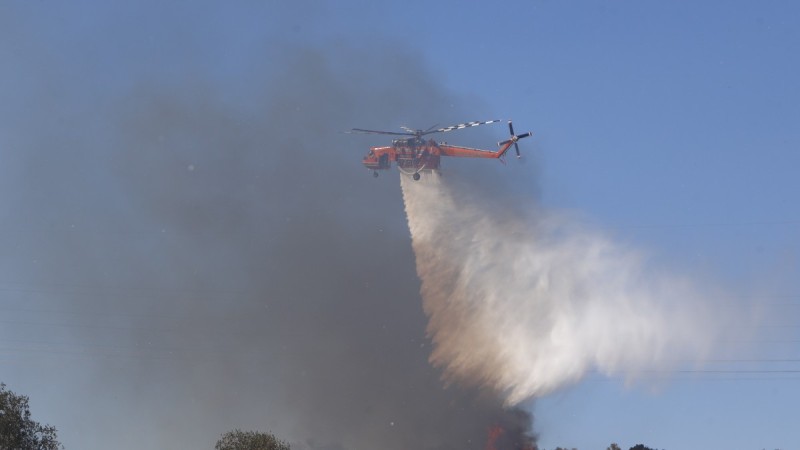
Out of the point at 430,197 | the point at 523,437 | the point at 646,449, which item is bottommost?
the point at 523,437

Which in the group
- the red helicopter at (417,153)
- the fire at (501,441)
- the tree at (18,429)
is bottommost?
the tree at (18,429)

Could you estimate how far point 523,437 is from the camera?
4902 inches

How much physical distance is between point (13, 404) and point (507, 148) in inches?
2328

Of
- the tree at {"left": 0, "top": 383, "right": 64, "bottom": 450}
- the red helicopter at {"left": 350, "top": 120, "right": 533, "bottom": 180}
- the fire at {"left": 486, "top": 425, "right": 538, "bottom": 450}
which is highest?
the red helicopter at {"left": 350, "top": 120, "right": 533, "bottom": 180}

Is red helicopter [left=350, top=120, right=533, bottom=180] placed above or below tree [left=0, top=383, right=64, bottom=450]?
above

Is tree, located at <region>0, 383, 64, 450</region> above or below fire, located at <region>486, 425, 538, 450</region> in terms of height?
below

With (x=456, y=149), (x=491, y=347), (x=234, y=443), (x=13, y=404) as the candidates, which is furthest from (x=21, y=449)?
(x=456, y=149)

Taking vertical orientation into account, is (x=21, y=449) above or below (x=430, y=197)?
below

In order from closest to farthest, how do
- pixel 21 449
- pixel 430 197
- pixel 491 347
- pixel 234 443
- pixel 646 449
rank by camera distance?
pixel 21 449 → pixel 234 443 → pixel 491 347 → pixel 430 197 → pixel 646 449

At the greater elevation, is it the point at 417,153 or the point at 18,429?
→ the point at 417,153

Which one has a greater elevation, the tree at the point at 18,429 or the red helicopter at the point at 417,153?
the red helicopter at the point at 417,153

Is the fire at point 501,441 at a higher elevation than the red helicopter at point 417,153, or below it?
below

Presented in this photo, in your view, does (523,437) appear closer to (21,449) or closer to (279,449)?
(279,449)

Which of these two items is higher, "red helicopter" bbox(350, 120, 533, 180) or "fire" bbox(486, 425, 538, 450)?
"red helicopter" bbox(350, 120, 533, 180)
